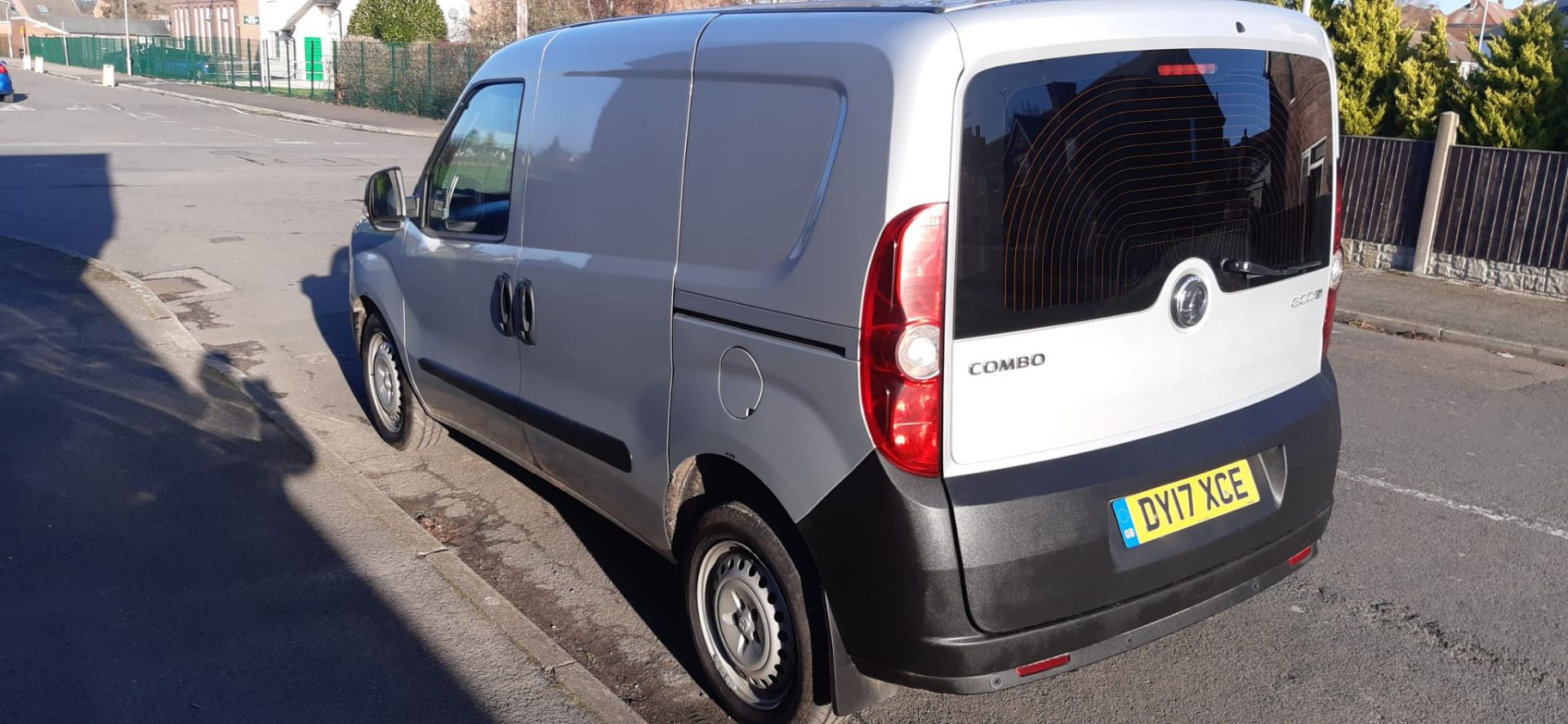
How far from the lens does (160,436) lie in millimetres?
6203

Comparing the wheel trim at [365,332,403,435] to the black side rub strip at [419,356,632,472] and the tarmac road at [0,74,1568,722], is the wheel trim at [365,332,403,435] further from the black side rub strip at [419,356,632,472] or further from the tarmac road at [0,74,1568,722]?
the black side rub strip at [419,356,632,472]

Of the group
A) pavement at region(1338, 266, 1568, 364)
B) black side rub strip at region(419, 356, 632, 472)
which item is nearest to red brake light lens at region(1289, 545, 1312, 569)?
black side rub strip at region(419, 356, 632, 472)

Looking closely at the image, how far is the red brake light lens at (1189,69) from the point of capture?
3113mm

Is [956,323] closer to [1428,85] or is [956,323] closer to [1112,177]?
[1112,177]

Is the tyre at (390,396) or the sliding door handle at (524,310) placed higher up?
the sliding door handle at (524,310)

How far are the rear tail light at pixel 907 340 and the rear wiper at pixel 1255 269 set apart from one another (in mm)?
957

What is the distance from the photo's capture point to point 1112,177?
3.05 metres

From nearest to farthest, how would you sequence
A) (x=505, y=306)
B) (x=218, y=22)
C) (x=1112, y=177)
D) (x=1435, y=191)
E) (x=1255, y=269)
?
(x=1112, y=177)
(x=1255, y=269)
(x=505, y=306)
(x=1435, y=191)
(x=218, y=22)

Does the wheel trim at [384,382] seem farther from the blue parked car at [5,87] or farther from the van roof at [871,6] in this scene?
the blue parked car at [5,87]

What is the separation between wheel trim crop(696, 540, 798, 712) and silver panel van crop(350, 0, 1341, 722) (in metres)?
0.01

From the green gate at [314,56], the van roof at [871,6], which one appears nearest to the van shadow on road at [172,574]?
the van roof at [871,6]

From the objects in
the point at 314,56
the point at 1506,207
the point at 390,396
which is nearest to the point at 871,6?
the point at 390,396

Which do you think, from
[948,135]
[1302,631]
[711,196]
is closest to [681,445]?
[711,196]

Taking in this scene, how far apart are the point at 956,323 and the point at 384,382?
13.4ft
